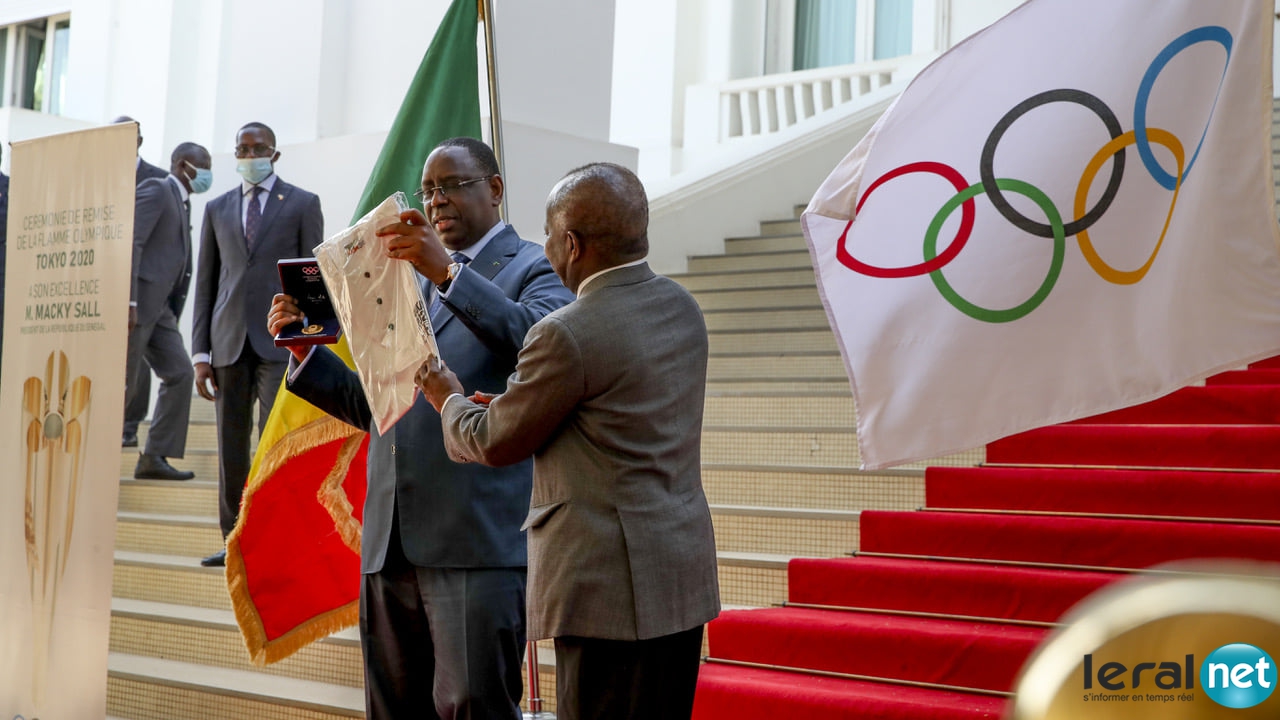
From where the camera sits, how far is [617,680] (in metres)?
1.99

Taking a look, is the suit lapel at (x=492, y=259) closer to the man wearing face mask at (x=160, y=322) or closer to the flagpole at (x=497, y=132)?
the flagpole at (x=497, y=132)

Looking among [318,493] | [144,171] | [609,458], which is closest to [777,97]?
[144,171]

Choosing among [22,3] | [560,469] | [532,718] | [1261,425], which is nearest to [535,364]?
[560,469]

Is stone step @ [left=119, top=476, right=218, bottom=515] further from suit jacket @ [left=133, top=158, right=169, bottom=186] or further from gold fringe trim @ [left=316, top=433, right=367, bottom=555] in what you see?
gold fringe trim @ [left=316, top=433, right=367, bottom=555]

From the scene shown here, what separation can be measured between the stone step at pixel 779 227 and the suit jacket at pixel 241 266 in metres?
3.31

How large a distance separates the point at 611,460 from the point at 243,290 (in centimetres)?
318

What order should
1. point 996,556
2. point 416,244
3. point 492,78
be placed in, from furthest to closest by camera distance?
1. point 996,556
2. point 492,78
3. point 416,244

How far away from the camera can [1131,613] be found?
0.55 metres

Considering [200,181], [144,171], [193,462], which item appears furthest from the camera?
[200,181]

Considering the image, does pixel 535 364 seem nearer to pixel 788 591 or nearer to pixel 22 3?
pixel 788 591

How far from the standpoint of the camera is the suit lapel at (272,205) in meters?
4.84

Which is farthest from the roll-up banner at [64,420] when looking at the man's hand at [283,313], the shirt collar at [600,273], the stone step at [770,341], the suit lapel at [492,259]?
the stone step at [770,341]

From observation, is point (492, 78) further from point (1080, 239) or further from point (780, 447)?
point (780, 447)

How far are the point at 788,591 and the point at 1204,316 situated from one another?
5.88 feet
